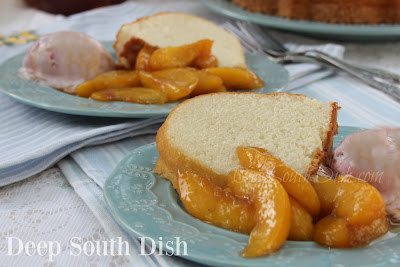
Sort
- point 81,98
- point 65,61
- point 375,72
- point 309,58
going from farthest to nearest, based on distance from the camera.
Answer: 1. point 309,58
2. point 375,72
3. point 65,61
4. point 81,98

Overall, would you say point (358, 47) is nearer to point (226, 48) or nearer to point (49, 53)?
point (226, 48)

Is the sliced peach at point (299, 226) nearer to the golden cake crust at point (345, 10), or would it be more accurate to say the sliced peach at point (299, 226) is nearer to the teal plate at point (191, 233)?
the teal plate at point (191, 233)

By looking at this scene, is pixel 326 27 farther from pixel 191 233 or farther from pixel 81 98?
pixel 191 233

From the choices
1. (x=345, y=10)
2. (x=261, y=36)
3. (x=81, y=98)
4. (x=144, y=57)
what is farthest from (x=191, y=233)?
(x=345, y=10)

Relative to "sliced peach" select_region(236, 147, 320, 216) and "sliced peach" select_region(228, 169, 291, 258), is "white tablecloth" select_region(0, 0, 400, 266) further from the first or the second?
"sliced peach" select_region(236, 147, 320, 216)

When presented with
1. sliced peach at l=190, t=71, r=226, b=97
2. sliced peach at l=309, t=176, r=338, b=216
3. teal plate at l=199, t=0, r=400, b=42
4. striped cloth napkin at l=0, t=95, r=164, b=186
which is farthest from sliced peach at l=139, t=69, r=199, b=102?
teal plate at l=199, t=0, r=400, b=42

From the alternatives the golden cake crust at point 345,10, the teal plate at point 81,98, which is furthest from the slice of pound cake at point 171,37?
the golden cake crust at point 345,10
